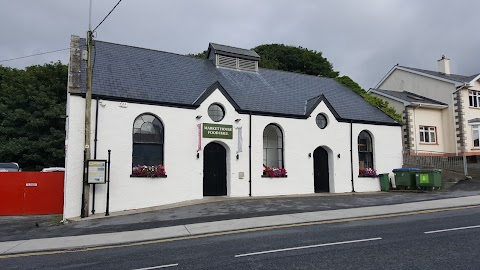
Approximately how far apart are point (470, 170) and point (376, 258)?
2145 cm

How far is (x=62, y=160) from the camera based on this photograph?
1156 inches

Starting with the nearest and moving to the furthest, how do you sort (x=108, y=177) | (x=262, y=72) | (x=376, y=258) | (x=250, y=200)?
1. (x=376, y=258)
2. (x=108, y=177)
3. (x=250, y=200)
4. (x=262, y=72)

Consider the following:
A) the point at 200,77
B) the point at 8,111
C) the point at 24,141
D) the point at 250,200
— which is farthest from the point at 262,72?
the point at 8,111

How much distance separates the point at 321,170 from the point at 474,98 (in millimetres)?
19882

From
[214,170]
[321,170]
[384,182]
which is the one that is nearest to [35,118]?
[214,170]

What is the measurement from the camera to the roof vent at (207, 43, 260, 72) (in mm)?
22016

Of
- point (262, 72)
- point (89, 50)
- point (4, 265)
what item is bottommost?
point (4, 265)

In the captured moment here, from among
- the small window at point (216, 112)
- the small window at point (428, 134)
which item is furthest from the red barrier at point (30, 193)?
the small window at point (428, 134)

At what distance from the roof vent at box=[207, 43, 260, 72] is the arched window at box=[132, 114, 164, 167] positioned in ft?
23.6

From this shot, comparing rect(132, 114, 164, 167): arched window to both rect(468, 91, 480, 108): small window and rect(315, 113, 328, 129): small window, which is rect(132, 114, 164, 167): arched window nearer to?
rect(315, 113, 328, 129): small window

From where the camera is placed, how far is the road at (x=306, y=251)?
6.36m

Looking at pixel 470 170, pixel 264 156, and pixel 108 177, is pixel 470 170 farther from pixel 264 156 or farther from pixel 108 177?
pixel 108 177

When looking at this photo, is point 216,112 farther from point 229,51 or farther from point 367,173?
point 367,173

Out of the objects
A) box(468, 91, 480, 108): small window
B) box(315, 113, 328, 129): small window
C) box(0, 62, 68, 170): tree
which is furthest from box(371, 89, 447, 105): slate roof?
box(0, 62, 68, 170): tree
